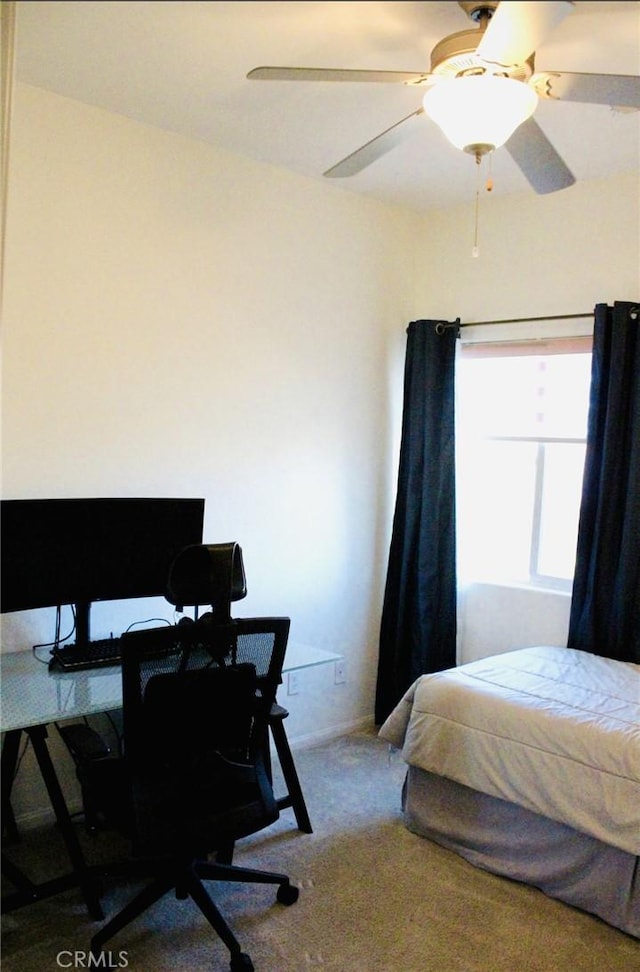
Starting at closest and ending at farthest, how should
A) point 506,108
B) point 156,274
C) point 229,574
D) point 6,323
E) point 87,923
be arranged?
point 506,108 → point 229,574 → point 87,923 → point 6,323 → point 156,274

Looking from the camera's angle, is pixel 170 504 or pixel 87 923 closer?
pixel 87 923

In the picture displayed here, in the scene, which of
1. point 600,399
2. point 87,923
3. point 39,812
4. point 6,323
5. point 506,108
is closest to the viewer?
point 506,108

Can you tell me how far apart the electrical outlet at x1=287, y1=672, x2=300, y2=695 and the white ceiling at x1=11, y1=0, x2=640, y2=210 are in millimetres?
2270

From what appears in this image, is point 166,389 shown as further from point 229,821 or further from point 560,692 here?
point 560,692

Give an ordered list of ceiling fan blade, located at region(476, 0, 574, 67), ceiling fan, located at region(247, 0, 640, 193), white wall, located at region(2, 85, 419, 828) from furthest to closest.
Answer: white wall, located at region(2, 85, 419, 828) → ceiling fan, located at region(247, 0, 640, 193) → ceiling fan blade, located at region(476, 0, 574, 67)

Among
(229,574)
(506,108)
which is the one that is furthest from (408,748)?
(506,108)

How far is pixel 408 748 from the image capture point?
2.76 m

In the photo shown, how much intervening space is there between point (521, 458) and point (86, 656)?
224 cm

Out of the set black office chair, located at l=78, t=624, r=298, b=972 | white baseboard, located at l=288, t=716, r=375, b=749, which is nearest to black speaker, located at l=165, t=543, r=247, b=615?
black office chair, located at l=78, t=624, r=298, b=972

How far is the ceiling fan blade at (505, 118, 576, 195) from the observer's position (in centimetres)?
199

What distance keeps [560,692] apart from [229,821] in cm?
125

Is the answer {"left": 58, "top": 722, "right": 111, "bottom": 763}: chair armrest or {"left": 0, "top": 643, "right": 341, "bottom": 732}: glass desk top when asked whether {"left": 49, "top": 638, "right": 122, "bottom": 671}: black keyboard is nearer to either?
{"left": 0, "top": 643, "right": 341, "bottom": 732}: glass desk top

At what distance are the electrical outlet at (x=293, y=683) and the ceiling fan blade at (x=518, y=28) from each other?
2654 mm

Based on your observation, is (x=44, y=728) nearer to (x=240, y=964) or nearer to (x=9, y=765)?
(x=9, y=765)
